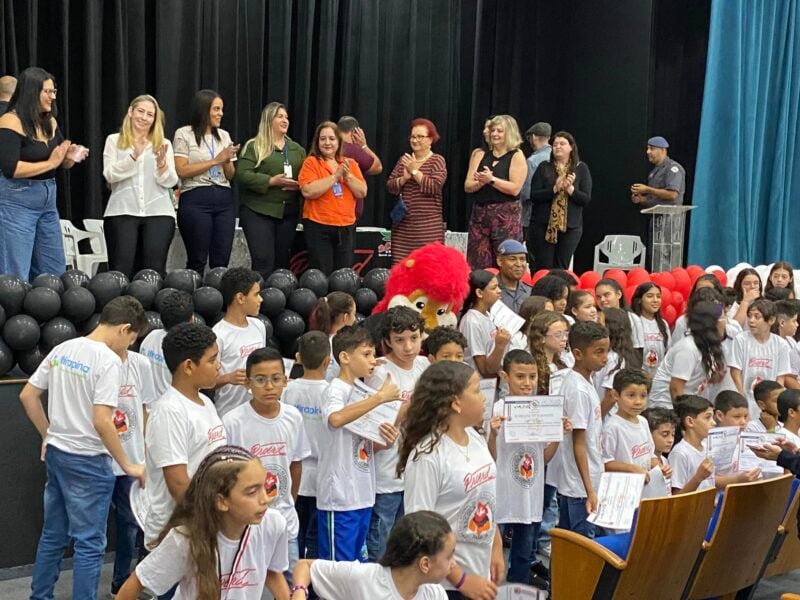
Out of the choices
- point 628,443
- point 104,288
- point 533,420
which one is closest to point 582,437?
point 628,443

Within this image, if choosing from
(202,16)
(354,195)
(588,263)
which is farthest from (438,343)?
(588,263)

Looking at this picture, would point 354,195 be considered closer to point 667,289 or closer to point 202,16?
point 667,289

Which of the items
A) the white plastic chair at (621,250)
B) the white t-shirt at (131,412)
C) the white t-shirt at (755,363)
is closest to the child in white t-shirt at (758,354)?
the white t-shirt at (755,363)

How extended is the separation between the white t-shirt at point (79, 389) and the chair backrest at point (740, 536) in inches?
97.9

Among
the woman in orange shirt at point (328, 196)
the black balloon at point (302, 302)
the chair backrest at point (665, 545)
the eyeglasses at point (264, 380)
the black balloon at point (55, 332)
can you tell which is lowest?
the chair backrest at point (665, 545)

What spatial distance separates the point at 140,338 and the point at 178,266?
222cm

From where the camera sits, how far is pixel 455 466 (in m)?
3.82

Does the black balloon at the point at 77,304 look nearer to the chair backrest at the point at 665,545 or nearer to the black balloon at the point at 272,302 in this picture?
the black balloon at the point at 272,302

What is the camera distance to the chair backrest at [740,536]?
4.66m

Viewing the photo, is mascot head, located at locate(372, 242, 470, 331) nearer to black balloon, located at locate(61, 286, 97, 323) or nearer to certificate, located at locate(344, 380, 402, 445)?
certificate, located at locate(344, 380, 402, 445)

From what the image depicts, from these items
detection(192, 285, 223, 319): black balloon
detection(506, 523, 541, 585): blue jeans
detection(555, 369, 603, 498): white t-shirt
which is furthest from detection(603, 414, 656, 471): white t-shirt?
detection(192, 285, 223, 319): black balloon

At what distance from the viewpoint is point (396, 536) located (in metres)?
3.36

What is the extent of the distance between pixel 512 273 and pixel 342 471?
2168mm

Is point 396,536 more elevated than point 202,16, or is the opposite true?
point 202,16
